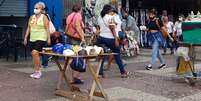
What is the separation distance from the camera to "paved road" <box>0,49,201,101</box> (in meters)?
8.44

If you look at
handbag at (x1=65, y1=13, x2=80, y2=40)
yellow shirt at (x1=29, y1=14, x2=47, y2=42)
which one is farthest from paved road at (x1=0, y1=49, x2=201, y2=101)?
handbag at (x1=65, y1=13, x2=80, y2=40)

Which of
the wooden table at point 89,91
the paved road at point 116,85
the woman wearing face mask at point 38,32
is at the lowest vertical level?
the paved road at point 116,85

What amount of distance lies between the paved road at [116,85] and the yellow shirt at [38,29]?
3.18ft

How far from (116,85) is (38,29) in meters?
2.23

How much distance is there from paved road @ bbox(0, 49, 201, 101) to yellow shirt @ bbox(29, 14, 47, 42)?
0.97 meters

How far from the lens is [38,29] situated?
33.2 ft

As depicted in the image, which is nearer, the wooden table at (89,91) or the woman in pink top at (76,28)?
the wooden table at (89,91)

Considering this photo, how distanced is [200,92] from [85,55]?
2.98m

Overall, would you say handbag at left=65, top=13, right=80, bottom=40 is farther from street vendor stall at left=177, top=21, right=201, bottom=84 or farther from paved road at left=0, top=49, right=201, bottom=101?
street vendor stall at left=177, top=21, right=201, bottom=84

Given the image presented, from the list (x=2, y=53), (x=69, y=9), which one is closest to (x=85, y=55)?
(x=2, y=53)

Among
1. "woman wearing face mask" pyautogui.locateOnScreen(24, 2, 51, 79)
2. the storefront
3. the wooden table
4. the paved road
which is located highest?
the storefront

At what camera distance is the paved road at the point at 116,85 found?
8.44 m

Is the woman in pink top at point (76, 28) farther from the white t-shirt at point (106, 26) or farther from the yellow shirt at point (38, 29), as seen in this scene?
the white t-shirt at point (106, 26)

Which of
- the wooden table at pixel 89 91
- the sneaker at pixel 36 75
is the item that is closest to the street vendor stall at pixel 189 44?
the wooden table at pixel 89 91
